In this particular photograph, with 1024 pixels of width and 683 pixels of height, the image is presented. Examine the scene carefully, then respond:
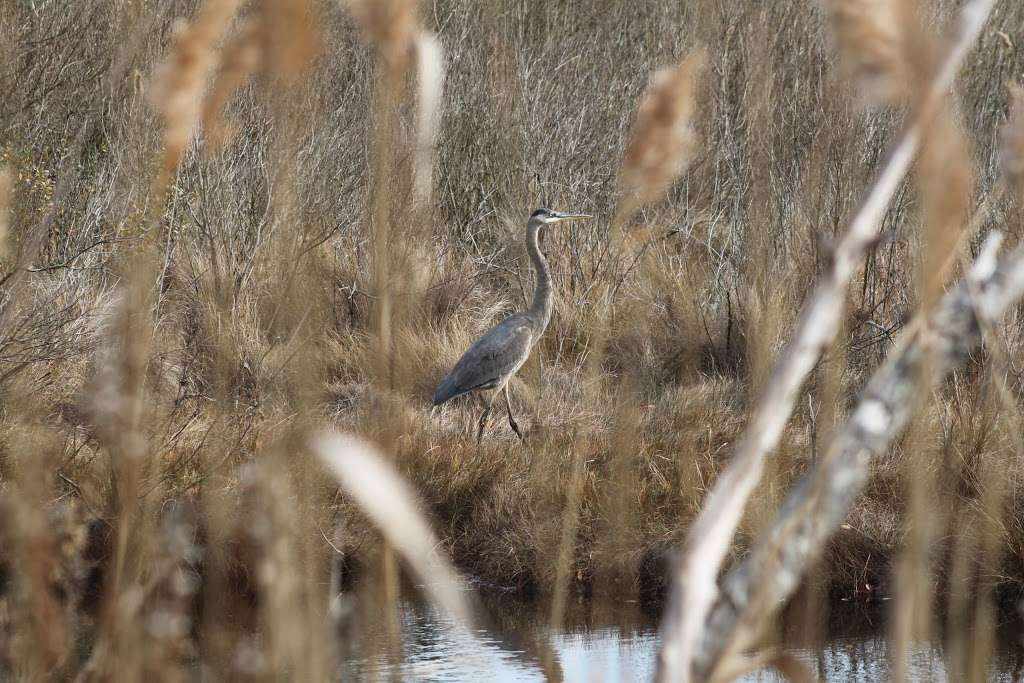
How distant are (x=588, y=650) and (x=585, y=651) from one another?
0.04 feet

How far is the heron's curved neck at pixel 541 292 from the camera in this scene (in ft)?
25.3

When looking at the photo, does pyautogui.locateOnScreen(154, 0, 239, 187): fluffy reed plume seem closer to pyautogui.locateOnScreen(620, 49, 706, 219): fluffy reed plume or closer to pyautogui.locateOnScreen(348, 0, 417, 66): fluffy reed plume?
pyautogui.locateOnScreen(348, 0, 417, 66): fluffy reed plume

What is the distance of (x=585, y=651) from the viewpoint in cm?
522

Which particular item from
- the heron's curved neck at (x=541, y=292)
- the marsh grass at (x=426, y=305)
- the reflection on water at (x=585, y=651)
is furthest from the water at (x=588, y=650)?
the heron's curved neck at (x=541, y=292)

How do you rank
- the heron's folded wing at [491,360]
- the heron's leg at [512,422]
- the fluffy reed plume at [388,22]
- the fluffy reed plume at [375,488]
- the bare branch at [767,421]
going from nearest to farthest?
the bare branch at [767,421] < the fluffy reed plume at [375,488] < the fluffy reed plume at [388,22] < the heron's leg at [512,422] < the heron's folded wing at [491,360]

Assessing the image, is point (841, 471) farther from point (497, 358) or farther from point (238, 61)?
point (497, 358)

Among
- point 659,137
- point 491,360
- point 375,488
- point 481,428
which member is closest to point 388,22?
point 659,137

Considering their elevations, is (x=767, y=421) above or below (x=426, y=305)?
below

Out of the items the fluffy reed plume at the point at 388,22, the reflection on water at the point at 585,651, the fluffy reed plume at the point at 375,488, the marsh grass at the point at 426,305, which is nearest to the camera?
the fluffy reed plume at the point at 375,488

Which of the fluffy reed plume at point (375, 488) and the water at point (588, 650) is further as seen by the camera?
the water at point (588, 650)

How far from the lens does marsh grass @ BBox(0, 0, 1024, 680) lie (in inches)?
51.2

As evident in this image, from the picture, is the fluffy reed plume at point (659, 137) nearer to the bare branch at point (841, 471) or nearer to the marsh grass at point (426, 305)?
the marsh grass at point (426, 305)

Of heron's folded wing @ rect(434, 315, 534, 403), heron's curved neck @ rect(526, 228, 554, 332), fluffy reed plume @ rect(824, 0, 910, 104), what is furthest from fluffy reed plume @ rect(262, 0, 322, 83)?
heron's curved neck @ rect(526, 228, 554, 332)

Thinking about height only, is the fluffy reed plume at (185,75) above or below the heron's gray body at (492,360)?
below
